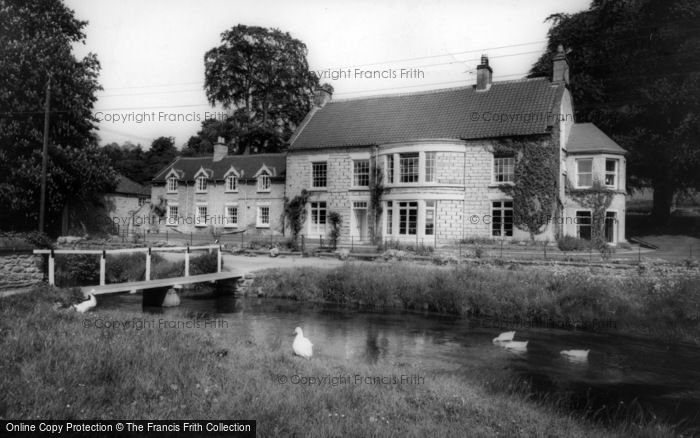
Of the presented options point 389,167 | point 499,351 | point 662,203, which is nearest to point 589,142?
point 662,203

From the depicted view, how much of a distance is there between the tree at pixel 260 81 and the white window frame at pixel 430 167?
22.6 metres

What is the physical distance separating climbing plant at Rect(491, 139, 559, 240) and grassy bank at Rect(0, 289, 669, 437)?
2068cm

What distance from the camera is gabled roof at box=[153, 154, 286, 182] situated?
38875 mm

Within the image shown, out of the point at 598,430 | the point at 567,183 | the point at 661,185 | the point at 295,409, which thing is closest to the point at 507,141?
the point at 567,183

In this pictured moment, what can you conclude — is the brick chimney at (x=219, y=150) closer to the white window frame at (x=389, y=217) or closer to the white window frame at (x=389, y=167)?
the white window frame at (x=389, y=167)

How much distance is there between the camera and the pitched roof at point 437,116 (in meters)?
29.7

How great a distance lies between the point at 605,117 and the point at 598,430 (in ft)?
Answer: 111

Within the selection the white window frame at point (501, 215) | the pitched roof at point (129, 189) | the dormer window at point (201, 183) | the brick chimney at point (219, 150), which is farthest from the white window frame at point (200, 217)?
the white window frame at point (501, 215)

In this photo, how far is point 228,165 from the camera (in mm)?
41031

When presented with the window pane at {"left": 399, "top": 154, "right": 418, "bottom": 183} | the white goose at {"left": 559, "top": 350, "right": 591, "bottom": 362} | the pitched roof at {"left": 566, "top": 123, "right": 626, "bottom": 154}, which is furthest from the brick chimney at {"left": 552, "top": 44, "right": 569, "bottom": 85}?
the white goose at {"left": 559, "top": 350, "right": 591, "bottom": 362}

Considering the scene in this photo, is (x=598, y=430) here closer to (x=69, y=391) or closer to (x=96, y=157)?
(x=69, y=391)

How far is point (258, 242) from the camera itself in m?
31.1

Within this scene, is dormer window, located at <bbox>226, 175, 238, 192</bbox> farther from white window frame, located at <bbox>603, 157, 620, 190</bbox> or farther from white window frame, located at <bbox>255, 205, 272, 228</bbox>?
white window frame, located at <bbox>603, 157, 620, 190</bbox>

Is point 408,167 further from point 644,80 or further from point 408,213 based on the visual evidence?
point 644,80
